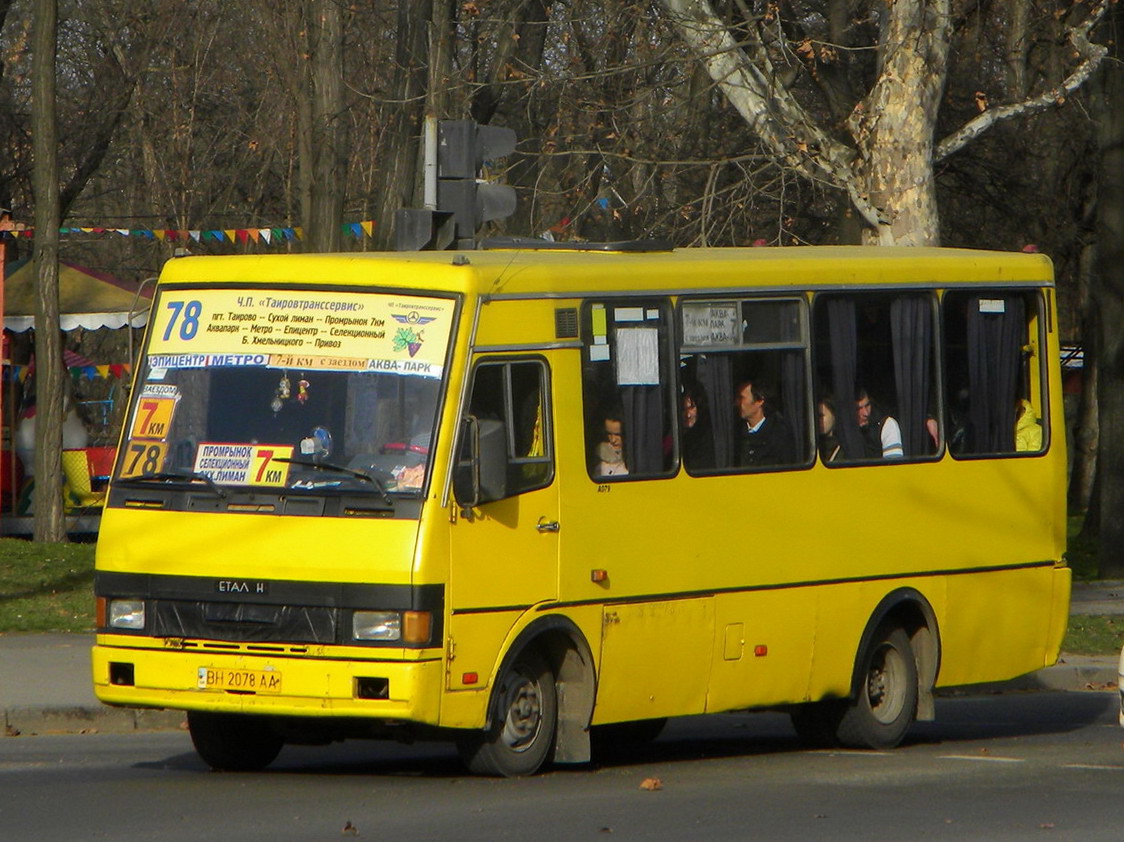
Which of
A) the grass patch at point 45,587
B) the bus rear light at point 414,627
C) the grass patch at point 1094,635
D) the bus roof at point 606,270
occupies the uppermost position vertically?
the bus roof at point 606,270

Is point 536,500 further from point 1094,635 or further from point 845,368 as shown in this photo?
point 1094,635

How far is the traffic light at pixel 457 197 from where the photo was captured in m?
12.7

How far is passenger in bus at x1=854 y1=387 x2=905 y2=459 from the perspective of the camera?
11.0 metres

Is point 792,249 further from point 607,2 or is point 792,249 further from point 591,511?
point 607,2

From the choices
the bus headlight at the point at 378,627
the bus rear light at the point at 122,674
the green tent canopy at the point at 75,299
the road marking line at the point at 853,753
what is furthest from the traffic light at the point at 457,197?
the green tent canopy at the point at 75,299

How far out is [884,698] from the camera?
11328 millimetres

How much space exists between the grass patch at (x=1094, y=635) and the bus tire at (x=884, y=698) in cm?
402

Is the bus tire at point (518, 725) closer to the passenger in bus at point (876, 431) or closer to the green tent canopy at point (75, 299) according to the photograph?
the passenger in bus at point (876, 431)

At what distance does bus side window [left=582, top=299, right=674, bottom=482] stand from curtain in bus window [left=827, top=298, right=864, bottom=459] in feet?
4.23

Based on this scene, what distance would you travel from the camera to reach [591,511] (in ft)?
30.9

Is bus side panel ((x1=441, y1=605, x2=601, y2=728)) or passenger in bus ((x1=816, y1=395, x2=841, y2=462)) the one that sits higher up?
passenger in bus ((x1=816, y1=395, x2=841, y2=462))

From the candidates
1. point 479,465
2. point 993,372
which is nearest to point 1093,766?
point 993,372

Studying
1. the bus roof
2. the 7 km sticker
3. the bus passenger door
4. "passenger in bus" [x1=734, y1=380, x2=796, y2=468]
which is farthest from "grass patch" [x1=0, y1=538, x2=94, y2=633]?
the bus passenger door

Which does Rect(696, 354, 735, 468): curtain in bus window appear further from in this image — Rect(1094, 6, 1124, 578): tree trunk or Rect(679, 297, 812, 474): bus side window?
Rect(1094, 6, 1124, 578): tree trunk
